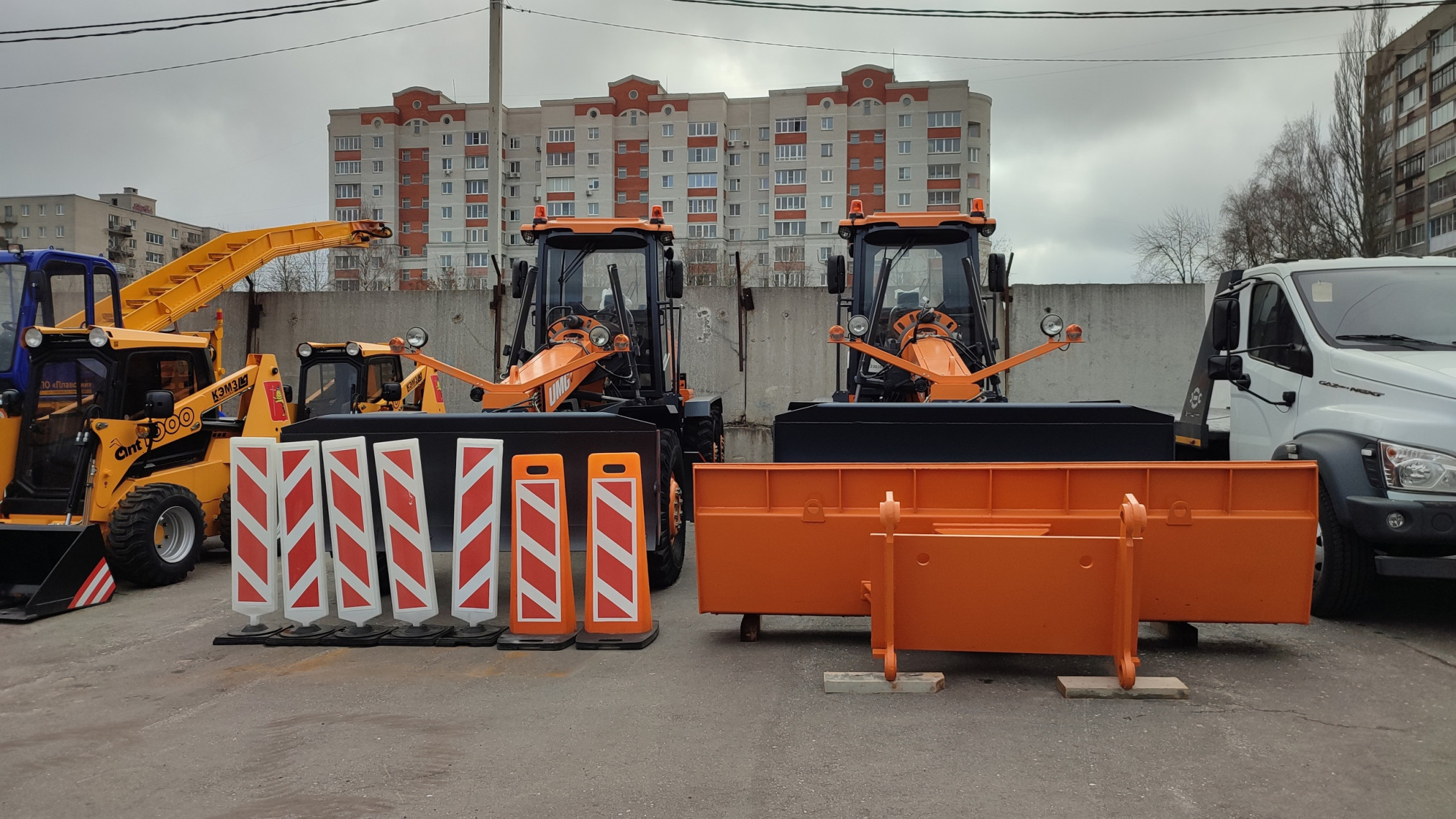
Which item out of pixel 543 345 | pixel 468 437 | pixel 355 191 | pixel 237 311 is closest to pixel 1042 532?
pixel 468 437

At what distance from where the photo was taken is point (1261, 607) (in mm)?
5203

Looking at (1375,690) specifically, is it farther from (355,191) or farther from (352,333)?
(355,191)

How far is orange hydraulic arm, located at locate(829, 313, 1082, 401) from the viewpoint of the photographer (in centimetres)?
764

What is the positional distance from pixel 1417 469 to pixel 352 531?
640 centimetres

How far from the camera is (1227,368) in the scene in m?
7.62

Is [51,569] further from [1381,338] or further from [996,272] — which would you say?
[1381,338]

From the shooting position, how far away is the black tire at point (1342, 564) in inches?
243

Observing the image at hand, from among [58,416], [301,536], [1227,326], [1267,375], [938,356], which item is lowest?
[301,536]

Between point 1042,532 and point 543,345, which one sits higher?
point 543,345

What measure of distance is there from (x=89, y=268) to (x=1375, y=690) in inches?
469

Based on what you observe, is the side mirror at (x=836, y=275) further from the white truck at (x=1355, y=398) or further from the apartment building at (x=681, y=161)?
the apartment building at (x=681, y=161)

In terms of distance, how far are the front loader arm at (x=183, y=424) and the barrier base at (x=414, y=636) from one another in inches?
123

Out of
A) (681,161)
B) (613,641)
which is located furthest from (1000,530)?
(681,161)

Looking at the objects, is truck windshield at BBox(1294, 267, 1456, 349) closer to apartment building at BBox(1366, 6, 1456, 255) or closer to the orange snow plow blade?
the orange snow plow blade
